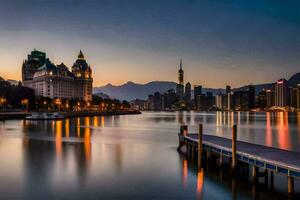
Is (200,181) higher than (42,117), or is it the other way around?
(42,117)

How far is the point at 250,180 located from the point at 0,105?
142368 mm

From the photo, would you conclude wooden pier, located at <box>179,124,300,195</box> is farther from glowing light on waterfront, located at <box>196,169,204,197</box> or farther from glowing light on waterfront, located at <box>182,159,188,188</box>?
glowing light on waterfront, located at <box>182,159,188,188</box>

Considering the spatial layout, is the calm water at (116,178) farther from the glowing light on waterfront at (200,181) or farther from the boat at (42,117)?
the boat at (42,117)

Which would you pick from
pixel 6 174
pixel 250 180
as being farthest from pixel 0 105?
pixel 250 180

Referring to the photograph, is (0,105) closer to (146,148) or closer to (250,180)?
(146,148)

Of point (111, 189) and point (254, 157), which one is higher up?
point (254, 157)

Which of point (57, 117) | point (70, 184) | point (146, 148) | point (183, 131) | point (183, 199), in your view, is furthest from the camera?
point (57, 117)

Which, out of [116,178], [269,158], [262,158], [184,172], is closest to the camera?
[262,158]

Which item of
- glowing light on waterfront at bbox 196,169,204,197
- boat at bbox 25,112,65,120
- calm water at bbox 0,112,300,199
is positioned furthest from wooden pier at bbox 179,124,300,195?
boat at bbox 25,112,65,120

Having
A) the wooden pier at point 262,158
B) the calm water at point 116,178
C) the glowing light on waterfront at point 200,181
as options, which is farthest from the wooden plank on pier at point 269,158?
the glowing light on waterfront at point 200,181

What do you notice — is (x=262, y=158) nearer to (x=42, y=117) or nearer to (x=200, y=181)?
(x=200, y=181)

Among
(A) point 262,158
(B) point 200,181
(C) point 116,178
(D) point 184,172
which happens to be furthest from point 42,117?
(A) point 262,158

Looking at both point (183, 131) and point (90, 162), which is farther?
point (183, 131)

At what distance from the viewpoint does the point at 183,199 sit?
21.2m
